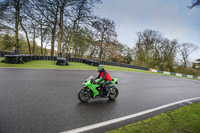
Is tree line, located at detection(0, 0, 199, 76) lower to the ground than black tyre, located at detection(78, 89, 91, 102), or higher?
higher

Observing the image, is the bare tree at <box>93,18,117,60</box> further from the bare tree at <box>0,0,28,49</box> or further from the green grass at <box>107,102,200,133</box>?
the green grass at <box>107,102,200,133</box>

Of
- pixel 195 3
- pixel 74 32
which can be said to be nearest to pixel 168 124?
pixel 195 3

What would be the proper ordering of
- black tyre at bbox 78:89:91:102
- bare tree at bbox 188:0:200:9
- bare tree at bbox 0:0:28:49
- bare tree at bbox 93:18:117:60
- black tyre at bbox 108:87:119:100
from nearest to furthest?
black tyre at bbox 78:89:91:102
black tyre at bbox 108:87:119:100
bare tree at bbox 188:0:200:9
bare tree at bbox 0:0:28:49
bare tree at bbox 93:18:117:60

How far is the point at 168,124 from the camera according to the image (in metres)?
3.09

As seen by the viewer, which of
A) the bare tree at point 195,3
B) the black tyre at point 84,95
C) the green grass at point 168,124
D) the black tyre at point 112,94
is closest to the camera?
the green grass at point 168,124

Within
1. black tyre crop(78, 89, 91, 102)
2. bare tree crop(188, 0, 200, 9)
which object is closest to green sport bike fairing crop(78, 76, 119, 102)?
black tyre crop(78, 89, 91, 102)

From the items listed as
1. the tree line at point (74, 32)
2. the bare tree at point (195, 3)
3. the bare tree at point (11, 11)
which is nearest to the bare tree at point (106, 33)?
the tree line at point (74, 32)

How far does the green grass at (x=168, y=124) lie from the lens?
272 cm

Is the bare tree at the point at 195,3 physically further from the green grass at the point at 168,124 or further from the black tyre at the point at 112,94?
the black tyre at the point at 112,94

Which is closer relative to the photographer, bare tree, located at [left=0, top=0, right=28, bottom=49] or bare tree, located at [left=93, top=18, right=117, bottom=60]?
bare tree, located at [left=0, top=0, right=28, bottom=49]

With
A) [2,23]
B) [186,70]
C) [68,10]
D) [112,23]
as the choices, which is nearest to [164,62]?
[186,70]

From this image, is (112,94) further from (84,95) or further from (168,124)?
(168,124)

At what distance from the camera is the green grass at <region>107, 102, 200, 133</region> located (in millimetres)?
2715

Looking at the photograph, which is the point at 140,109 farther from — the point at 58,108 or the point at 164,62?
the point at 164,62
